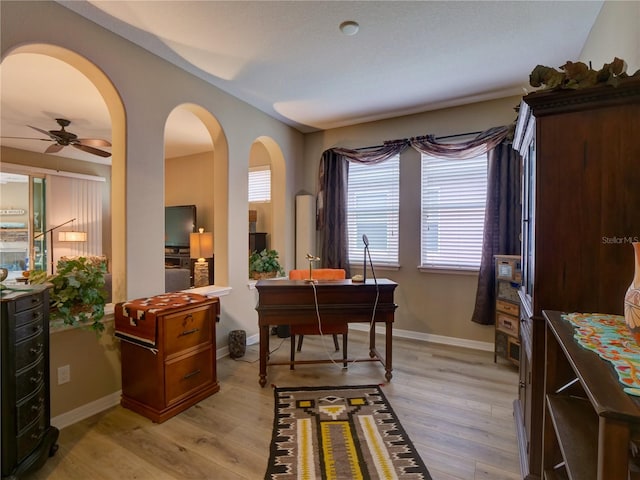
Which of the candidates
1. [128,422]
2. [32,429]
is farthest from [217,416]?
[32,429]

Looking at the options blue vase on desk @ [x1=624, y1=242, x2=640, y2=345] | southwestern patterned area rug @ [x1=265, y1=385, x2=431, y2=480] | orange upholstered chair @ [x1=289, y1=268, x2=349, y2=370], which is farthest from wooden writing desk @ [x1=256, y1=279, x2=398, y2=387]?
blue vase on desk @ [x1=624, y1=242, x2=640, y2=345]

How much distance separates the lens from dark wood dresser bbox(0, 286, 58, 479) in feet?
4.79

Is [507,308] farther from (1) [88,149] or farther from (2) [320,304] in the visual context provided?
(1) [88,149]

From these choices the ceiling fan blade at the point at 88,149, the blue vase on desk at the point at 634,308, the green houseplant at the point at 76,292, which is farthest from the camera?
the ceiling fan blade at the point at 88,149

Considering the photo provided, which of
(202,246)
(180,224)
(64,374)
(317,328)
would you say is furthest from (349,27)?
(180,224)

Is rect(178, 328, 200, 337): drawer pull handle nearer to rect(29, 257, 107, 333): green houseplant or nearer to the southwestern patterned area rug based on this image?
rect(29, 257, 107, 333): green houseplant

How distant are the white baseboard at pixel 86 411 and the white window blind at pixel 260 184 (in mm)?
3410

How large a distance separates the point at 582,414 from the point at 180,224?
19.8 feet

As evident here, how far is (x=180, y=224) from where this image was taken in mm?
5898

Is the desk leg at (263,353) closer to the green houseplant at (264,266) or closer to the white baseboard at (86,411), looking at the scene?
the white baseboard at (86,411)

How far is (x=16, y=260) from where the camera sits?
5.35 m

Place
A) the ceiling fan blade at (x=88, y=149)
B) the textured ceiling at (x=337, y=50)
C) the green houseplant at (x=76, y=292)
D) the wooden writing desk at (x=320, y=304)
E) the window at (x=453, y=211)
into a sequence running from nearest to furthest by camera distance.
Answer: the green houseplant at (x=76, y=292) → the textured ceiling at (x=337, y=50) → the wooden writing desk at (x=320, y=304) → the window at (x=453, y=211) → the ceiling fan blade at (x=88, y=149)

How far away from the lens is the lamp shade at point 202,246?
3623 mm

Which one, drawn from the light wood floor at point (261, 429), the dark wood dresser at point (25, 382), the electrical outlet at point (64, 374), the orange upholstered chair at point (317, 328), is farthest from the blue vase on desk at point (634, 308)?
the electrical outlet at point (64, 374)
